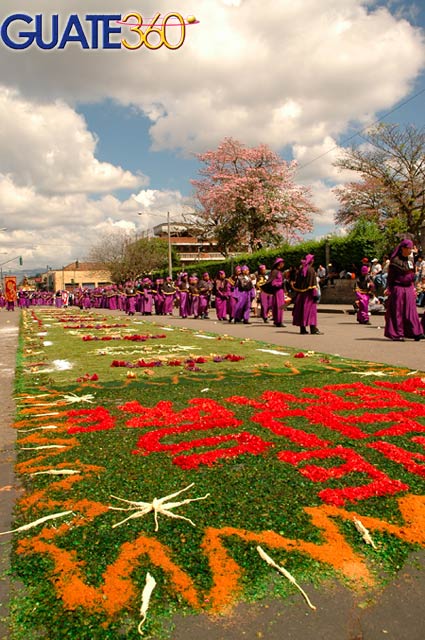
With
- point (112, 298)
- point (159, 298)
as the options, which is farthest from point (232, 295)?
point (112, 298)

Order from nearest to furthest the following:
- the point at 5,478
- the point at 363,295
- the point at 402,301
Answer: the point at 5,478 → the point at 402,301 → the point at 363,295

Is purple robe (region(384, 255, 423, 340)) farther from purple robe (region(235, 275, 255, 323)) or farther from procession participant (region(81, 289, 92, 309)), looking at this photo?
procession participant (region(81, 289, 92, 309))

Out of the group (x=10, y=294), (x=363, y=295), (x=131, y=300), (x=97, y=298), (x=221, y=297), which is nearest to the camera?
(x=363, y=295)

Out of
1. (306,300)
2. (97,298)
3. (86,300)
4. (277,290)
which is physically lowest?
(86,300)

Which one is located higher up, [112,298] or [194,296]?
[194,296]

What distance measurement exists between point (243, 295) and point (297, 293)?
197 inches

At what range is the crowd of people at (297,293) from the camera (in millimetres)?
11398

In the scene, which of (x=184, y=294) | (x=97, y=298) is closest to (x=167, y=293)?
(x=184, y=294)

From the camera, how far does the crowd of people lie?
37.4 ft

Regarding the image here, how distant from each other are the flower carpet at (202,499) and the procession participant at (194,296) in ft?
63.5

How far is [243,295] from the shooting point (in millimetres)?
18734

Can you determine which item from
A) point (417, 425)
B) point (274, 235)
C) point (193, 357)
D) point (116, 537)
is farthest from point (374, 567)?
point (274, 235)

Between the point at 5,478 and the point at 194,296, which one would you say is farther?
the point at 194,296

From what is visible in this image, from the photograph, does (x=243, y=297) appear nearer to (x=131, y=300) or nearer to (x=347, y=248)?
(x=347, y=248)
